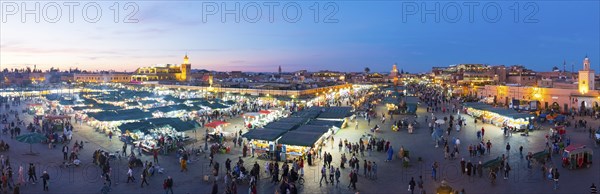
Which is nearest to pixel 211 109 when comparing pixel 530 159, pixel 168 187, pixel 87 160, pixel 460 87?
pixel 87 160

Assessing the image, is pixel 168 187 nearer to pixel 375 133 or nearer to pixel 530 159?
pixel 530 159

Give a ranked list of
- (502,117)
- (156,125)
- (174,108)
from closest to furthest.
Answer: (156,125) < (502,117) < (174,108)

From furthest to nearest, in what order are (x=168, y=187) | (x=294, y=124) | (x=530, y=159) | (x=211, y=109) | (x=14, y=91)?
(x=14, y=91) < (x=211, y=109) < (x=294, y=124) < (x=530, y=159) < (x=168, y=187)

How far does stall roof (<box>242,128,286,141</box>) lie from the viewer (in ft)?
56.1

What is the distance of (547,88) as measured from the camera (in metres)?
41.2

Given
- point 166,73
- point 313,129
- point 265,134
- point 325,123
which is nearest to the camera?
point 265,134

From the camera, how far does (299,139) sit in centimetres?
1684

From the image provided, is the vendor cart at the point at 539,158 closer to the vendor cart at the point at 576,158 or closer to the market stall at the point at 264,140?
the vendor cart at the point at 576,158

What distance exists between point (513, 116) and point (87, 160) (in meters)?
24.2

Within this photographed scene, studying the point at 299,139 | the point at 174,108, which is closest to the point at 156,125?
the point at 299,139

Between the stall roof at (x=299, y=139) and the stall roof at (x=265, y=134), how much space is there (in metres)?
0.36

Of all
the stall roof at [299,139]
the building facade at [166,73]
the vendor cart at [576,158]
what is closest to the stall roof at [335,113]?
the stall roof at [299,139]

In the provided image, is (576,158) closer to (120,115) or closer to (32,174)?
(32,174)

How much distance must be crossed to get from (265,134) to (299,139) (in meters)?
1.72
